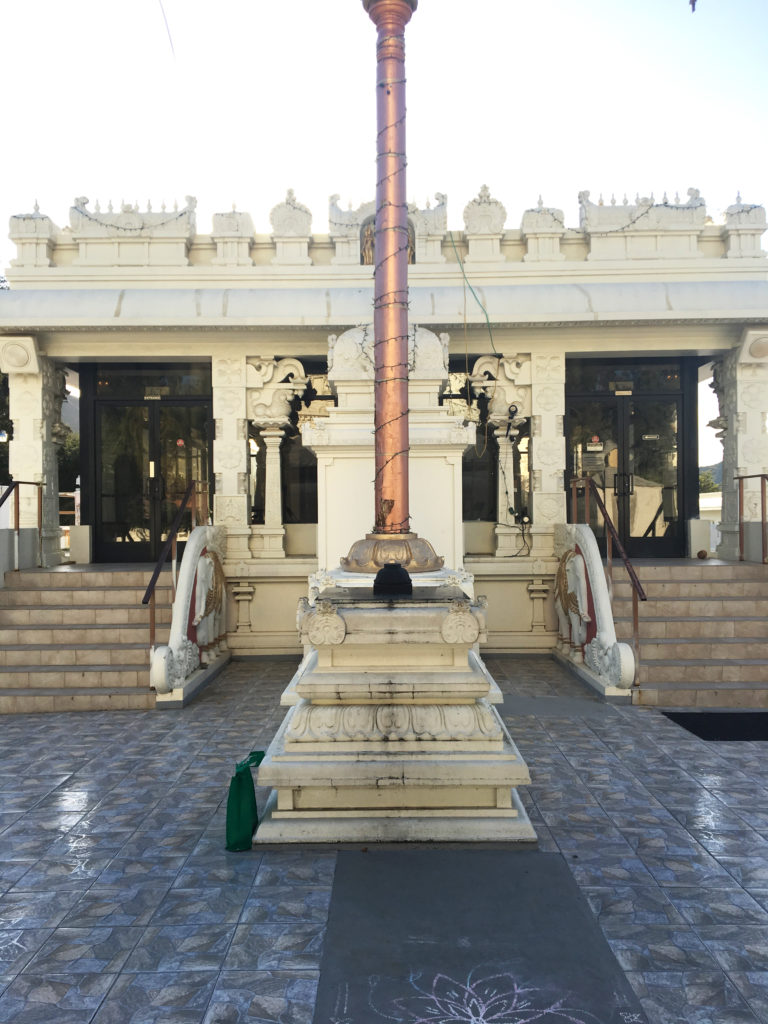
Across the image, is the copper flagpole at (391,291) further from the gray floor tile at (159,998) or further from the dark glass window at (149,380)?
the dark glass window at (149,380)

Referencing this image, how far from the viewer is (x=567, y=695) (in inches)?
287

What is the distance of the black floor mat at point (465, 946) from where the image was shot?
2.55m

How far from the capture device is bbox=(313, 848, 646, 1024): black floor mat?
101 inches

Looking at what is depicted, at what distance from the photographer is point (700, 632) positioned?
7.71 meters

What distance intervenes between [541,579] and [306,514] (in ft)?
11.5

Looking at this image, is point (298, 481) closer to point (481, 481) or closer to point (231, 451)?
point (231, 451)

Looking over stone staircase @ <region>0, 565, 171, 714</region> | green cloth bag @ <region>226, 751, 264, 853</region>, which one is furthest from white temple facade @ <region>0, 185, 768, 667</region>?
green cloth bag @ <region>226, 751, 264, 853</region>

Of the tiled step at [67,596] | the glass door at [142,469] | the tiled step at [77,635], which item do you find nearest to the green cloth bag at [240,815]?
the tiled step at [77,635]

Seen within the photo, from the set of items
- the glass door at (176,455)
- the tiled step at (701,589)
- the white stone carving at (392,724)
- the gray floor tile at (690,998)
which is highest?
the glass door at (176,455)

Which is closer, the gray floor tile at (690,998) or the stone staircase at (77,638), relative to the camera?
the gray floor tile at (690,998)

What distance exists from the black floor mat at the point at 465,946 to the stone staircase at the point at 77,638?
14.0 feet

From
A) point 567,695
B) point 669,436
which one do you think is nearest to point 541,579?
point 567,695

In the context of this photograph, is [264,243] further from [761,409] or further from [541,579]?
[761,409]

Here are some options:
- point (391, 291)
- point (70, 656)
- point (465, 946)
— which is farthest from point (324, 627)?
point (70, 656)
